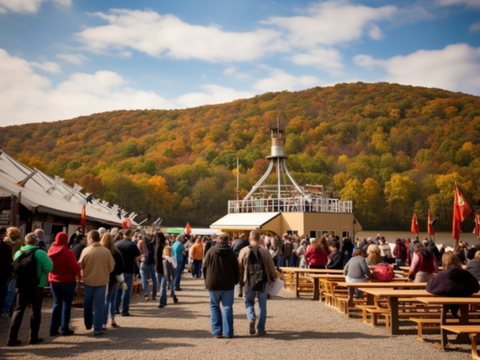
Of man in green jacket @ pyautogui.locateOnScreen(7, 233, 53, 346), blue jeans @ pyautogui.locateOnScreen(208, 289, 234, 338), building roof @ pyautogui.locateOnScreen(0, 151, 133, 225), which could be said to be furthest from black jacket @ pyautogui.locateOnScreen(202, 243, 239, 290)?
building roof @ pyautogui.locateOnScreen(0, 151, 133, 225)

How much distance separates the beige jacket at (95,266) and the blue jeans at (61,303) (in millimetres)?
278

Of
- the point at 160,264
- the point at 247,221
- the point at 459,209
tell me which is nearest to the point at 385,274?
the point at 160,264

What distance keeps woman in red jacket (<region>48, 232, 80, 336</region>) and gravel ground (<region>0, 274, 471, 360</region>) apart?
302 mm

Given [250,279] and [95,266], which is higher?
[95,266]

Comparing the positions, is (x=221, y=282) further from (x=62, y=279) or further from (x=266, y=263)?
(x=62, y=279)

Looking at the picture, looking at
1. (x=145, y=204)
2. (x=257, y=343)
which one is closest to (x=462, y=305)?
(x=257, y=343)

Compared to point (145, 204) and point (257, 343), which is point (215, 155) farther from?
point (257, 343)

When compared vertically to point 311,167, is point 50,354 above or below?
below

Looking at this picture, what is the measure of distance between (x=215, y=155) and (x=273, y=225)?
68.5 meters

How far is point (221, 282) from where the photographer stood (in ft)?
25.7

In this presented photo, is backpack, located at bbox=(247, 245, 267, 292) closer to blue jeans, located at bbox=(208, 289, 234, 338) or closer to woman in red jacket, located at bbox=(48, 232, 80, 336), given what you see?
blue jeans, located at bbox=(208, 289, 234, 338)

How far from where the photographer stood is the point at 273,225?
3428 centimetres

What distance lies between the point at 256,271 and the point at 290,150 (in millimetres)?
91228

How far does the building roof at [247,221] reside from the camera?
34.6m
